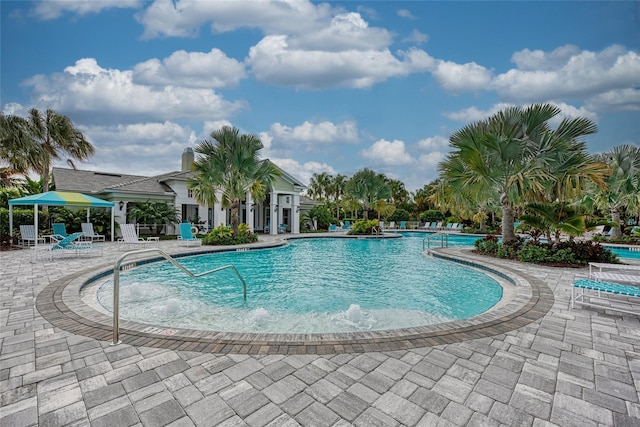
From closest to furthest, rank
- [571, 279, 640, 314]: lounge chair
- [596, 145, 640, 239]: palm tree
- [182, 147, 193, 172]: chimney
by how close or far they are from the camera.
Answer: [571, 279, 640, 314]: lounge chair → [596, 145, 640, 239]: palm tree → [182, 147, 193, 172]: chimney

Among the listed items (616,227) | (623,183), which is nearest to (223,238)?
(623,183)

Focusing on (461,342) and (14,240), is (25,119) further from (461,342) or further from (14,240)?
(461,342)

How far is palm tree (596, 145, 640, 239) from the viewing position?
17.3 metres

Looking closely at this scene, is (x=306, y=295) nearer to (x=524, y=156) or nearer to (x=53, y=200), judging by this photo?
(x=524, y=156)

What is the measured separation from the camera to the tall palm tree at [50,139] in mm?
16561

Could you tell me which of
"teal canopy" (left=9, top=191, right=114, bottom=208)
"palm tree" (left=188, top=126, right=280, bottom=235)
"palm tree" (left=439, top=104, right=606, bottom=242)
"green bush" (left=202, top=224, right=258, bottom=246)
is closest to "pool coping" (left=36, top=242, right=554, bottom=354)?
"palm tree" (left=439, top=104, right=606, bottom=242)

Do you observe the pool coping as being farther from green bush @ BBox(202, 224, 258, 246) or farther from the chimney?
the chimney

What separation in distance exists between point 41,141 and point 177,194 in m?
7.38

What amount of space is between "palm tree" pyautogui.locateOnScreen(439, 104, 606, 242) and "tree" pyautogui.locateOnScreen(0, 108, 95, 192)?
20360 millimetres

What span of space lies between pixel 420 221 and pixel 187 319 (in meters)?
34.3

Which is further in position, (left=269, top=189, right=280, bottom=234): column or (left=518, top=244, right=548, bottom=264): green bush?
(left=269, top=189, right=280, bottom=234): column

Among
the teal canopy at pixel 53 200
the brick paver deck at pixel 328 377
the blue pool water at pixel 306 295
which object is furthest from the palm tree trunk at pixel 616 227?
the teal canopy at pixel 53 200

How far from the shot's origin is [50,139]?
17.3m

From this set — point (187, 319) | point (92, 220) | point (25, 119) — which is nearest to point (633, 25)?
point (187, 319)
